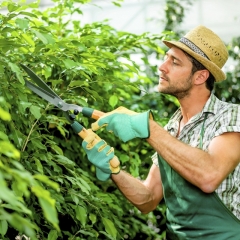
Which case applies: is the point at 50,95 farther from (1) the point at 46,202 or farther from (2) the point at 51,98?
(1) the point at 46,202

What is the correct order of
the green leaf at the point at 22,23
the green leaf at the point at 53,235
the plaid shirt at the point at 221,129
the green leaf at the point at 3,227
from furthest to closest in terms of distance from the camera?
the plaid shirt at the point at 221,129
the green leaf at the point at 53,235
the green leaf at the point at 22,23
the green leaf at the point at 3,227

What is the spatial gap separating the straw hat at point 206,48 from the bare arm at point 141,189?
19.0 inches

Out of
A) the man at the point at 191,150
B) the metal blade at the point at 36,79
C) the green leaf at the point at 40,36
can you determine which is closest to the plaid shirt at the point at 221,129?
the man at the point at 191,150

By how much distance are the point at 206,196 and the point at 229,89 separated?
3382mm

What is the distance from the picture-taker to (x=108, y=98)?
7.41 ft

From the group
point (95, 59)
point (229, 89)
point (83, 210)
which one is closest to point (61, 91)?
point (95, 59)

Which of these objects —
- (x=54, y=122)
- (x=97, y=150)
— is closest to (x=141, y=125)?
(x=97, y=150)

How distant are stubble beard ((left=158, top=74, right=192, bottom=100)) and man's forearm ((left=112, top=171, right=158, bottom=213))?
371mm

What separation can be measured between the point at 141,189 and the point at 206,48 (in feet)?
2.10

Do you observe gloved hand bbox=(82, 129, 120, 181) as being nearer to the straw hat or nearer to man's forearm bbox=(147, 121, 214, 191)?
man's forearm bbox=(147, 121, 214, 191)

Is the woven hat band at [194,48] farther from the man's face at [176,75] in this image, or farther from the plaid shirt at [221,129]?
the plaid shirt at [221,129]

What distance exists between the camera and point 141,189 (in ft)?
7.09

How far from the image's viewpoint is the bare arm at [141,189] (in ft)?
6.79

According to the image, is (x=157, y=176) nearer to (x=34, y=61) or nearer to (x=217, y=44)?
(x=217, y=44)
